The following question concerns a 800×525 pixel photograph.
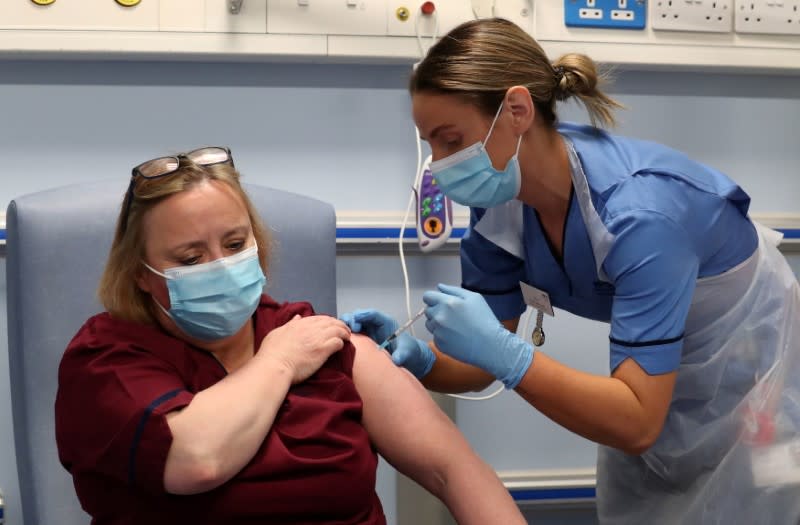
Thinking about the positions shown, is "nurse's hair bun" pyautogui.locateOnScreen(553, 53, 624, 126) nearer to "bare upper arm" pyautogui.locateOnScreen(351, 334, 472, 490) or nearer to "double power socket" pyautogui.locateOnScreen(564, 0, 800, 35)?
"bare upper arm" pyautogui.locateOnScreen(351, 334, 472, 490)

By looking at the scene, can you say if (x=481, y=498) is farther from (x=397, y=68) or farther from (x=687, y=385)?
(x=397, y=68)

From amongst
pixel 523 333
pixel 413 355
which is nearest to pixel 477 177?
pixel 413 355

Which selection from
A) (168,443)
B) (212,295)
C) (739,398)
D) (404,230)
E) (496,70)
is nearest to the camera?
(168,443)

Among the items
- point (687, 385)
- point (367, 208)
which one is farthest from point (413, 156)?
point (687, 385)

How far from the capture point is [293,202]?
1.77 m

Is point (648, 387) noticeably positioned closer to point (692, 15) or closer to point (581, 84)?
point (581, 84)

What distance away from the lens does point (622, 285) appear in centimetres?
147

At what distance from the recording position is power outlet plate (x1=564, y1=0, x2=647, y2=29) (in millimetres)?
2287

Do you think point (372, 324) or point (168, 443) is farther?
point (372, 324)

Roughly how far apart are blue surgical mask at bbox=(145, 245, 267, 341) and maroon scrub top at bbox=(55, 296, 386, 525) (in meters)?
0.04

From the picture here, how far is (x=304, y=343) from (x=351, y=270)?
2.93 feet

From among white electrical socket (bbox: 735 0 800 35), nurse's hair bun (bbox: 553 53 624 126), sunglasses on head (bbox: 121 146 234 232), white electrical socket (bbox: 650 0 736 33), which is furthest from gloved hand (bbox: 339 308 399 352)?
white electrical socket (bbox: 735 0 800 35)

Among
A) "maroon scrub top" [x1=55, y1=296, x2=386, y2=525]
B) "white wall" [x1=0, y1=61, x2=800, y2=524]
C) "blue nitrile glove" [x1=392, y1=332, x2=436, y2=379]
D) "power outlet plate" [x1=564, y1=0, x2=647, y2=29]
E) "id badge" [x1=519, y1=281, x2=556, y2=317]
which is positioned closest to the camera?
"maroon scrub top" [x1=55, y1=296, x2=386, y2=525]

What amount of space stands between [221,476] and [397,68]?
1.32 m
